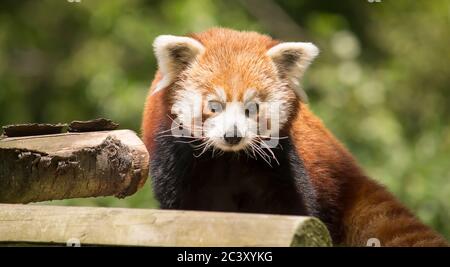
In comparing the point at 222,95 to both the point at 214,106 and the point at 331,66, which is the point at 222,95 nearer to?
the point at 214,106

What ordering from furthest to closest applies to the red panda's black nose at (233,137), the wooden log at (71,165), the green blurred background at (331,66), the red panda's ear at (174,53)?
the green blurred background at (331,66)
the red panda's ear at (174,53)
the red panda's black nose at (233,137)
the wooden log at (71,165)

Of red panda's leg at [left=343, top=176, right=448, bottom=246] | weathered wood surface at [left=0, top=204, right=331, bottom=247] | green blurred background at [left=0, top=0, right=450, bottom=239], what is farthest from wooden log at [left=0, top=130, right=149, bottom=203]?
green blurred background at [left=0, top=0, right=450, bottom=239]

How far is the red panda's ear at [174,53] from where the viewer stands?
8.32 feet

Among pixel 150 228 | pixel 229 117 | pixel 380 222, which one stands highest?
pixel 229 117

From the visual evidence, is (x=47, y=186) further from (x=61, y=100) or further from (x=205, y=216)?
(x=61, y=100)

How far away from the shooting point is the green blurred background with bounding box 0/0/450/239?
4180mm

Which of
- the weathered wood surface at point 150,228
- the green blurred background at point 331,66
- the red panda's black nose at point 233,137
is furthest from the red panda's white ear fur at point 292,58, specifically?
the green blurred background at point 331,66

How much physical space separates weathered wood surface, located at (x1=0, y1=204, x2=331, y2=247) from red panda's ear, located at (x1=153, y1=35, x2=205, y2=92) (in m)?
0.77

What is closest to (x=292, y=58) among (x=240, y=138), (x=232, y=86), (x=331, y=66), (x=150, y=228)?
(x=232, y=86)

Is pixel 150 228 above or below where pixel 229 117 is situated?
below

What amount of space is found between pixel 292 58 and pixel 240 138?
0.37 m

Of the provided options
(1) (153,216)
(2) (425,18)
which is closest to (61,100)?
(2) (425,18)

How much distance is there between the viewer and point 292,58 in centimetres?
258

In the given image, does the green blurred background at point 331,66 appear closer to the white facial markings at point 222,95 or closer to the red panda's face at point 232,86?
the red panda's face at point 232,86
